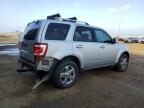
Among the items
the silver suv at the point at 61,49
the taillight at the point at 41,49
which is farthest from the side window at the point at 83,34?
the taillight at the point at 41,49

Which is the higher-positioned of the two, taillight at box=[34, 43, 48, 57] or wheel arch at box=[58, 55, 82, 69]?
taillight at box=[34, 43, 48, 57]

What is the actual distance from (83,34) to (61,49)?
3.74ft

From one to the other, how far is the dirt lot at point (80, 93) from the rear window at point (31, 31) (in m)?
1.45

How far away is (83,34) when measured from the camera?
21.7ft

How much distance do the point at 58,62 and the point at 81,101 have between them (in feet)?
4.37

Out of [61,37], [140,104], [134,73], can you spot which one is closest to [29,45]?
[61,37]

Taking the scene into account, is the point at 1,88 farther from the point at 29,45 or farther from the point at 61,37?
the point at 61,37

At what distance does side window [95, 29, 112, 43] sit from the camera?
7.16 m

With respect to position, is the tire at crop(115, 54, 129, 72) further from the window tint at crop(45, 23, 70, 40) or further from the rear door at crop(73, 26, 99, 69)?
the window tint at crop(45, 23, 70, 40)

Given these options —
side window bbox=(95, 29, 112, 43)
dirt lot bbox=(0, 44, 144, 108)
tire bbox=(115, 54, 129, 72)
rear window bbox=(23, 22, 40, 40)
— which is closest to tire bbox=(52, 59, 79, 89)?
dirt lot bbox=(0, 44, 144, 108)

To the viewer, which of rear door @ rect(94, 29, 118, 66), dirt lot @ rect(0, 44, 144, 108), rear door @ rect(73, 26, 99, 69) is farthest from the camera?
rear door @ rect(94, 29, 118, 66)

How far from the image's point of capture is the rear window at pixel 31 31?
589 centimetres

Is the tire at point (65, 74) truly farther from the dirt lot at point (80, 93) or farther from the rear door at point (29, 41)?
the rear door at point (29, 41)

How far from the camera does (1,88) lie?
597cm
